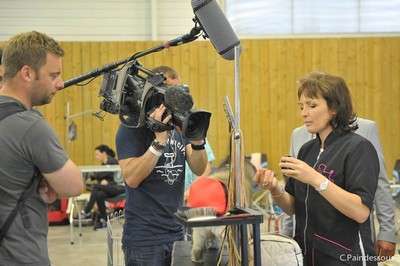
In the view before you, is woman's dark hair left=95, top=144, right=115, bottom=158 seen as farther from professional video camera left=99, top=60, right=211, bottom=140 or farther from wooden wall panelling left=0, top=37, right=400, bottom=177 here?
professional video camera left=99, top=60, right=211, bottom=140

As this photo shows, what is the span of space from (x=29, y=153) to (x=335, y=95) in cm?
106

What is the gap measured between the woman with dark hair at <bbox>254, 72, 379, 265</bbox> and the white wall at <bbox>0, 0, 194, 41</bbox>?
7311 millimetres

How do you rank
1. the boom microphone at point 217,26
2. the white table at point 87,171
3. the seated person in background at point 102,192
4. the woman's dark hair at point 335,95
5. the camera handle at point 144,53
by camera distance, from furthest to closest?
the seated person in background at point 102,192, the white table at point 87,171, the camera handle at point 144,53, the woman's dark hair at point 335,95, the boom microphone at point 217,26

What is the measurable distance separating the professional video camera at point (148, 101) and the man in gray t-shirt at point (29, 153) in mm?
390

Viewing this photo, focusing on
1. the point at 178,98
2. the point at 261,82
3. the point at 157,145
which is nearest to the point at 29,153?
the point at 178,98

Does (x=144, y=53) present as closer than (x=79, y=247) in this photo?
Yes

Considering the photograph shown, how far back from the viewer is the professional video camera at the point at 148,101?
6.11 feet

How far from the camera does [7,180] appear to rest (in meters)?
1.65

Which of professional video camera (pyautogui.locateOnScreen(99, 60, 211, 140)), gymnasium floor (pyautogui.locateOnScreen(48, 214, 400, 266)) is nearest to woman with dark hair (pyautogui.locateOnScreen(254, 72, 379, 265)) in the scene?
professional video camera (pyautogui.locateOnScreen(99, 60, 211, 140))

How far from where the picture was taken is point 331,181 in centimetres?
189

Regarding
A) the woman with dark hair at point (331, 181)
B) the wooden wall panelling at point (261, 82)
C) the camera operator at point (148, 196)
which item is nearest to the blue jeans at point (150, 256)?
the camera operator at point (148, 196)

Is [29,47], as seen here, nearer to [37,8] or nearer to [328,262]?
[328,262]

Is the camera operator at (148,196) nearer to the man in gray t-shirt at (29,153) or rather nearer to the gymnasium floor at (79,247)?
the man in gray t-shirt at (29,153)

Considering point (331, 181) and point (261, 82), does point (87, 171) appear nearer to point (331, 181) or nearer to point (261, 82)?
point (261, 82)
